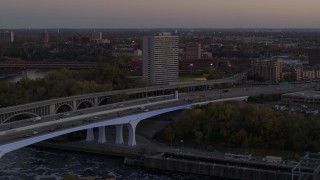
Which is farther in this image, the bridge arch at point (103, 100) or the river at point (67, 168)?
the bridge arch at point (103, 100)

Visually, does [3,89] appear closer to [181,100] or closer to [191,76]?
[181,100]

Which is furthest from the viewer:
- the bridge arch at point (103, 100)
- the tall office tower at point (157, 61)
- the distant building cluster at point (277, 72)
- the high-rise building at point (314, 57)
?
the high-rise building at point (314, 57)

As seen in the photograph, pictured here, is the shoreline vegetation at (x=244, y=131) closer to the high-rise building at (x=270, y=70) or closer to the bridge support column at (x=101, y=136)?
the bridge support column at (x=101, y=136)

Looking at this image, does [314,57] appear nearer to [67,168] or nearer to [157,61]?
[157,61]

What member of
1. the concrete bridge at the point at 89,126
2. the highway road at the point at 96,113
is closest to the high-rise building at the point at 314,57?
the highway road at the point at 96,113

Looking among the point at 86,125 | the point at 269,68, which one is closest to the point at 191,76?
the point at 269,68

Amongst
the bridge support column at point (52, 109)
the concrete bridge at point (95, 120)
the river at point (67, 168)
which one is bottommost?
the river at point (67, 168)

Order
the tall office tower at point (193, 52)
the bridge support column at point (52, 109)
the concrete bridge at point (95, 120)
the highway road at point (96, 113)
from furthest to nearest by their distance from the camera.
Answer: the tall office tower at point (193, 52) → the bridge support column at point (52, 109) → the highway road at point (96, 113) → the concrete bridge at point (95, 120)

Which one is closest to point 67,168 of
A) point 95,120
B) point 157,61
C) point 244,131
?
point 95,120
